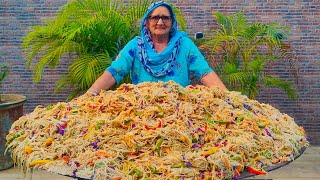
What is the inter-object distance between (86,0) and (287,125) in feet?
10.8

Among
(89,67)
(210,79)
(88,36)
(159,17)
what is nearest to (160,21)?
(159,17)

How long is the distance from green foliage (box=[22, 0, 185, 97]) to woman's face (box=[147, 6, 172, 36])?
1921 mm

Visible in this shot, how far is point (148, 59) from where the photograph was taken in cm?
299

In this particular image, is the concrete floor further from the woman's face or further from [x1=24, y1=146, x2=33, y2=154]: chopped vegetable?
[x1=24, y1=146, x2=33, y2=154]: chopped vegetable

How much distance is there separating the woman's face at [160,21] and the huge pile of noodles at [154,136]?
0.75 m

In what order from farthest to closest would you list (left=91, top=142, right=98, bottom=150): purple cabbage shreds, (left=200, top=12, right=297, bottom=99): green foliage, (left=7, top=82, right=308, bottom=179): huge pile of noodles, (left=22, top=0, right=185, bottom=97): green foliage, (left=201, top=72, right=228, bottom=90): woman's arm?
1. (left=200, top=12, right=297, bottom=99): green foliage
2. (left=22, top=0, right=185, bottom=97): green foliage
3. (left=201, top=72, right=228, bottom=90): woman's arm
4. (left=91, top=142, right=98, bottom=150): purple cabbage shreds
5. (left=7, top=82, right=308, bottom=179): huge pile of noodles

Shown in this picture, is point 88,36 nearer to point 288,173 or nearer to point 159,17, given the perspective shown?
point 159,17

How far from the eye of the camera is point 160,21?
2.99 meters

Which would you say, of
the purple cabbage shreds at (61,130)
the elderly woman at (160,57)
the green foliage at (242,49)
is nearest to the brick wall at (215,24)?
the green foliage at (242,49)

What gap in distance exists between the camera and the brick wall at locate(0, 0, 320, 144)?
20.1 ft

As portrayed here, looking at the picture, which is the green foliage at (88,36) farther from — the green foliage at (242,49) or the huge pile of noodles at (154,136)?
the huge pile of noodles at (154,136)

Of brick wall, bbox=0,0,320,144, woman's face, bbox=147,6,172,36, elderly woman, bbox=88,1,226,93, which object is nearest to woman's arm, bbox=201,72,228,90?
elderly woman, bbox=88,1,226,93

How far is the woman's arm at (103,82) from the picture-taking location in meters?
2.72

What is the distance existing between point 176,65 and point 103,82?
497 millimetres
